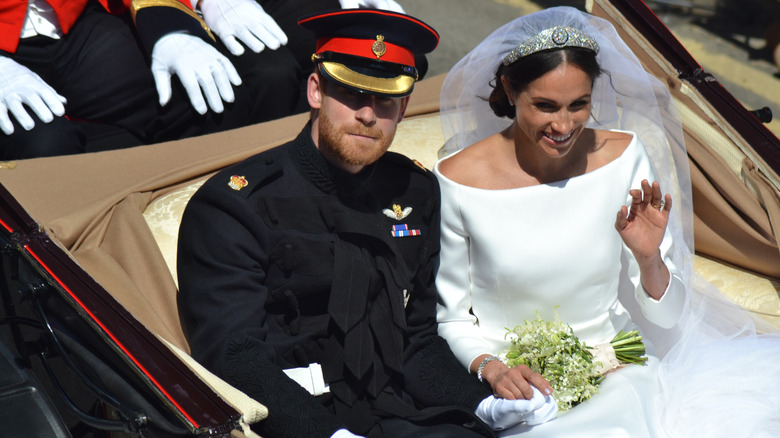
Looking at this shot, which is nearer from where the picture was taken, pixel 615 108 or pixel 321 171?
pixel 321 171

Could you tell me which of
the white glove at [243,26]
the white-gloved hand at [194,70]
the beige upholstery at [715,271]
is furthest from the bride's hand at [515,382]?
the white glove at [243,26]

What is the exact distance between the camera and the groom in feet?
6.77

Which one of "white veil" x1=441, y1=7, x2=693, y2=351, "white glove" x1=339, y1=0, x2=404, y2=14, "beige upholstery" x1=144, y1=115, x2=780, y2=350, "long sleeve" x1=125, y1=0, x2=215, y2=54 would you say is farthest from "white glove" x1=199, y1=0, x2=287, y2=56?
"white veil" x1=441, y1=7, x2=693, y2=351

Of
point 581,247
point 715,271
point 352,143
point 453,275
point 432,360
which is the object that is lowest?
point 715,271

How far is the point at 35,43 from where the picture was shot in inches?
114

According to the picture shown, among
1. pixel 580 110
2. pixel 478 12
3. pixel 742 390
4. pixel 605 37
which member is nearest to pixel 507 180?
pixel 580 110

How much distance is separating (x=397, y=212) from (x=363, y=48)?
45 centimetres

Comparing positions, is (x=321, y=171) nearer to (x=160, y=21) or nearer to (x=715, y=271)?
(x=160, y=21)

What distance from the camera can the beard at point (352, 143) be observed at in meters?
2.14

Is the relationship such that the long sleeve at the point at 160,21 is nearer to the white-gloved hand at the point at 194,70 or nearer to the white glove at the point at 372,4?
the white-gloved hand at the point at 194,70

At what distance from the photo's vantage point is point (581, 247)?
2445 millimetres

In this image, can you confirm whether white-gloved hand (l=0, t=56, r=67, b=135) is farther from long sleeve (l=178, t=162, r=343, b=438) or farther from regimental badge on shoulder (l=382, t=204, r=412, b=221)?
regimental badge on shoulder (l=382, t=204, r=412, b=221)

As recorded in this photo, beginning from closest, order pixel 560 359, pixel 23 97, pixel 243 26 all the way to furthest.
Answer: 1. pixel 560 359
2. pixel 23 97
3. pixel 243 26

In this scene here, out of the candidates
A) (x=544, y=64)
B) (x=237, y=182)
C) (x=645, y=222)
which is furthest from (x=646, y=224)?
(x=237, y=182)
